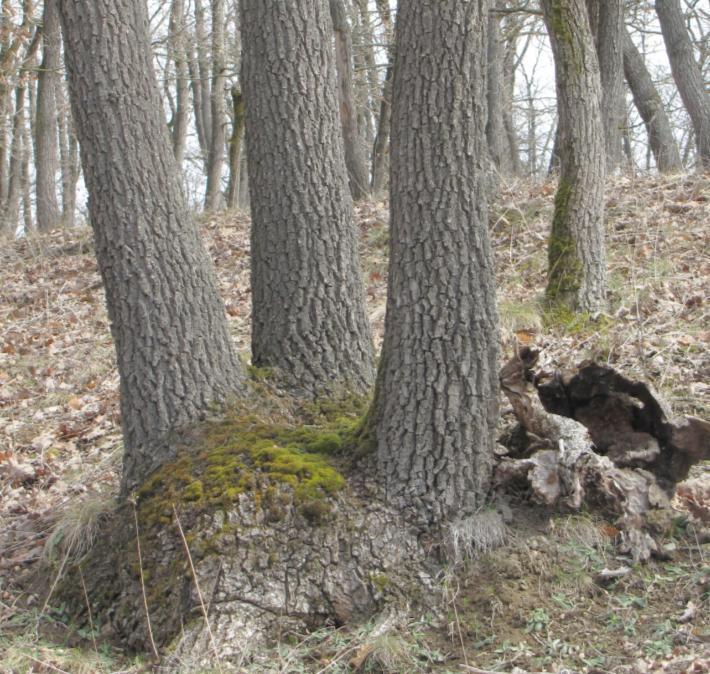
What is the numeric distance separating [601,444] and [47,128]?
1240 cm

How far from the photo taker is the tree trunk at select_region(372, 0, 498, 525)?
3.48 meters

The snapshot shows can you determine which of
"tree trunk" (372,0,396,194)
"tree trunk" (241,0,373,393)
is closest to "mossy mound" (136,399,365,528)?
"tree trunk" (241,0,373,393)

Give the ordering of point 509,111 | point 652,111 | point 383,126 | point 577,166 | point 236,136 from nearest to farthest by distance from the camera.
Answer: point 577,166
point 652,111
point 236,136
point 383,126
point 509,111

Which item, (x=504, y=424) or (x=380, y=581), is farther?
(x=504, y=424)

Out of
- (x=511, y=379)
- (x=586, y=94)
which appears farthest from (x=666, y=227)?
(x=511, y=379)

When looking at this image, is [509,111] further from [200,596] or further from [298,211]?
[200,596]

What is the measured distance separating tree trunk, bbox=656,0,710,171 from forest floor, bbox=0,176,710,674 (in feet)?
8.46

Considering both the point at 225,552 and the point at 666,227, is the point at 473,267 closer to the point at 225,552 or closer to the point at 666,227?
the point at 225,552

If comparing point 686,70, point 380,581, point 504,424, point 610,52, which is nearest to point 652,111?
point 686,70

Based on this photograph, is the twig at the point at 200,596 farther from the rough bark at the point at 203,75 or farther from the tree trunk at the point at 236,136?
the rough bark at the point at 203,75

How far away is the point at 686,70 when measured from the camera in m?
11.4

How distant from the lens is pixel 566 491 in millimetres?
3719

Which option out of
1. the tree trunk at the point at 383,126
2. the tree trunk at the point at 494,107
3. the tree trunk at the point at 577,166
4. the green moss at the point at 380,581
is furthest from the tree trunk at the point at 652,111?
the green moss at the point at 380,581

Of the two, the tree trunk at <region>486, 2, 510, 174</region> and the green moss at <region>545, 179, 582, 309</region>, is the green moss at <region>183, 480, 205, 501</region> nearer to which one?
the green moss at <region>545, 179, 582, 309</region>
